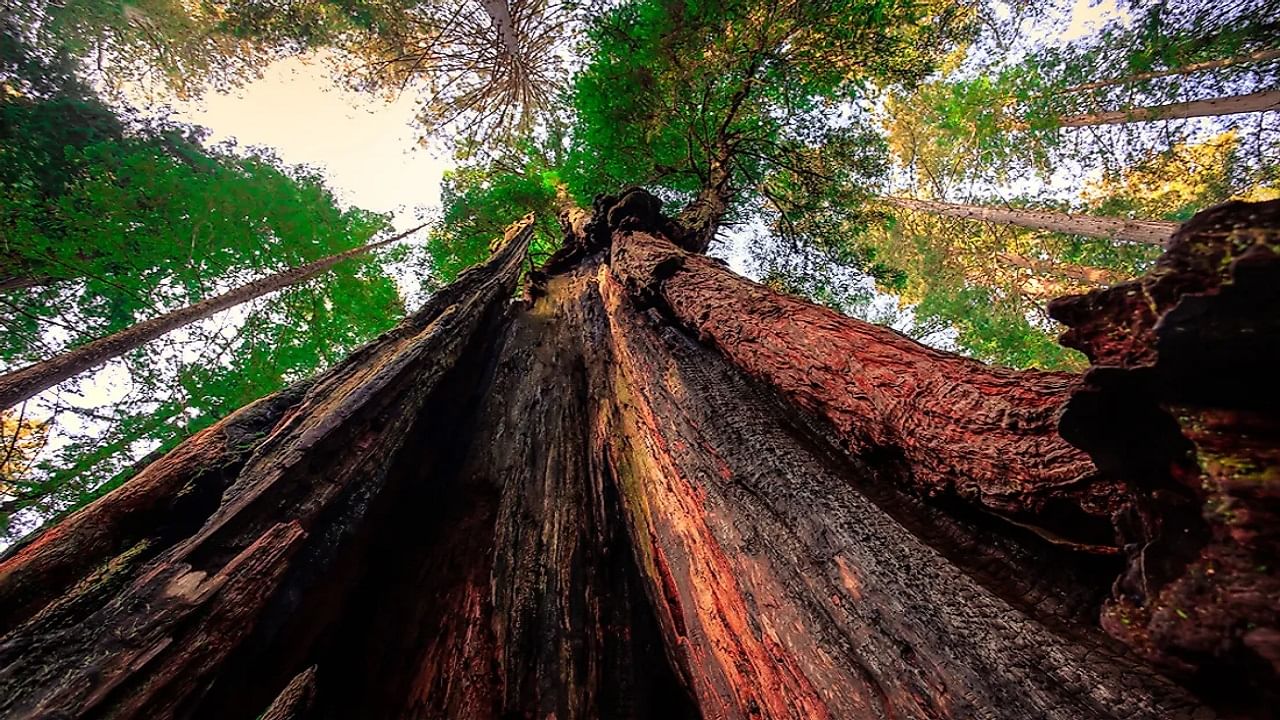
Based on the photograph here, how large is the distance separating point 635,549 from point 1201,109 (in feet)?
41.8

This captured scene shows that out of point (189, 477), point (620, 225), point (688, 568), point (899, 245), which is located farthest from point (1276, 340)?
point (899, 245)

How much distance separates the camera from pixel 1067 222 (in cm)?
918

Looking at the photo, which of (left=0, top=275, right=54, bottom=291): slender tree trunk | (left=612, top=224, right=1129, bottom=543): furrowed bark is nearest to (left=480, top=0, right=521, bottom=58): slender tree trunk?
(left=0, top=275, right=54, bottom=291): slender tree trunk

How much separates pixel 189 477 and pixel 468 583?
56.6 inches

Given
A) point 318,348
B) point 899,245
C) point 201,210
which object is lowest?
point 318,348

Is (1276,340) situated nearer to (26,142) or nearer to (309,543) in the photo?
(309,543)

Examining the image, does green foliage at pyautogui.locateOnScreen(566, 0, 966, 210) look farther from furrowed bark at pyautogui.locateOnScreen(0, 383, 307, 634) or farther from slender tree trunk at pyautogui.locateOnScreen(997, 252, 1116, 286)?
slender tree trunk at pyautogui.locateOnScreen(997, 252, 1116, 286)

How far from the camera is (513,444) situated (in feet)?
11.5

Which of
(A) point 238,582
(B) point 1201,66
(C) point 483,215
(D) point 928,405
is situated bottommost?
(A) point 238,582

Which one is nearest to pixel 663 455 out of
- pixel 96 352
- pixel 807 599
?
pixel 807 599

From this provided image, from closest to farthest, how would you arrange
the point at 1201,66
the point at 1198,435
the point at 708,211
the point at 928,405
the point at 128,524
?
1. the point at 1198,435
2. the point at 928,405
3. the point at 128,524
4. the point at 708,211
5. the point at 1201,66

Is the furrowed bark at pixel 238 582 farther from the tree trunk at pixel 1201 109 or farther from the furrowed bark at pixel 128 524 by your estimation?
the tree trunk at pixel 1201 109

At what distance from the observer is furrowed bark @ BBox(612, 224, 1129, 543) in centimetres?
134

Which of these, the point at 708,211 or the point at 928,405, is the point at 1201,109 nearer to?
the point at 708,211
